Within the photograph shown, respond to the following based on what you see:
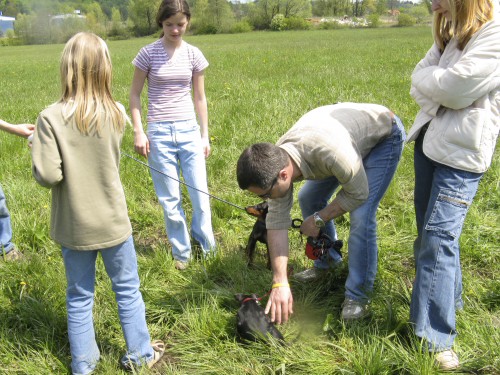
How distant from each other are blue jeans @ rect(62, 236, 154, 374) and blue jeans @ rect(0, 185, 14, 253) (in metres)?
1.71

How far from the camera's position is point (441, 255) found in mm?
2496

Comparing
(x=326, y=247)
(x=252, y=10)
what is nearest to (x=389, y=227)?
(x=326, y=247)

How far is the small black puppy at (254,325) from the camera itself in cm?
285

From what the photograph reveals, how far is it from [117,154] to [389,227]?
2.71 meters

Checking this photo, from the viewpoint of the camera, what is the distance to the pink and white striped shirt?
12.1 ft

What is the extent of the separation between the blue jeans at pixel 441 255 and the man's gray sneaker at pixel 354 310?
1.41 feet

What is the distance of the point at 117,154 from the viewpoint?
251cm

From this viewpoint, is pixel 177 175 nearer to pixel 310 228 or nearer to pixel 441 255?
pixel 310 228

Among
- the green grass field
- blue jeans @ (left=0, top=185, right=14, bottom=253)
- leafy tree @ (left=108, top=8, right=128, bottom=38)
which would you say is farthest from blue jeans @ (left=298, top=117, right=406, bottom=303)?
leafy tree @ (left=108, top=8, right=128, bottom=38)

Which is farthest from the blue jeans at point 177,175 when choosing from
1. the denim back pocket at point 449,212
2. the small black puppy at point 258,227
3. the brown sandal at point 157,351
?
the denim back pocket at point 449,212

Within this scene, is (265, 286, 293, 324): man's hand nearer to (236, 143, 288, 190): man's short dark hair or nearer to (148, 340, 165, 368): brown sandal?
(236, 143, 288, 190): man's short dark hair

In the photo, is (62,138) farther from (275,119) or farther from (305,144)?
(275,119)

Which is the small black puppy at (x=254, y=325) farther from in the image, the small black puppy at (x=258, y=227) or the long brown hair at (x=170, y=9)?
the long brown hair at (x=170, y=9)

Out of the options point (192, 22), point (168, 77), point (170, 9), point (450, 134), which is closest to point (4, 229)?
point (168, 77)
